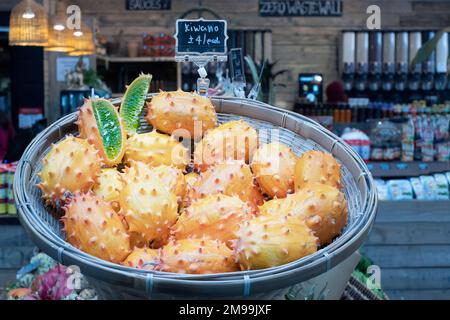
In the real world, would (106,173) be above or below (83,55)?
below

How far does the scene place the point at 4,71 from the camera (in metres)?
7.41

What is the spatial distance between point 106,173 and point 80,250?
33cm

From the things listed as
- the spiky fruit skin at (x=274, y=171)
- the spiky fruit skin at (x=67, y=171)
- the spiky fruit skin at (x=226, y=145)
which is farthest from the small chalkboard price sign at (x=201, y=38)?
the spiky fruit skin at (x=67, y=171)

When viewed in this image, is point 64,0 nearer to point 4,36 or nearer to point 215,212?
point 4,36

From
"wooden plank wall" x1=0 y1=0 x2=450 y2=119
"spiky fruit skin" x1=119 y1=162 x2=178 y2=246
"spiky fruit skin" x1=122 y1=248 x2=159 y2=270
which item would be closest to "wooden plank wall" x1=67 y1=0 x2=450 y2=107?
"wooden plank wall" x1=0 y1=0 x2=450 y2=119

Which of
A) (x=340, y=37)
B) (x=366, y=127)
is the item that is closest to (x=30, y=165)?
(x=366, y=127)

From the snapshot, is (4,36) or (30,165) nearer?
(30,165)

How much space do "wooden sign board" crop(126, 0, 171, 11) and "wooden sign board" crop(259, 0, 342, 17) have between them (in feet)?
3.47

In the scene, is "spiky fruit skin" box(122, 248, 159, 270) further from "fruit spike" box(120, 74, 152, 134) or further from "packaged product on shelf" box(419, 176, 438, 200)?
"packaged product on shelf" box(419, 176, 438, 200)

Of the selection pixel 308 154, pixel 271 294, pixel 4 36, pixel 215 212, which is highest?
pixel 4 36

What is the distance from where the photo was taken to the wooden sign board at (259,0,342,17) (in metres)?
7.82

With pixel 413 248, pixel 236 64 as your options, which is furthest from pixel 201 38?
pixel 413 248
